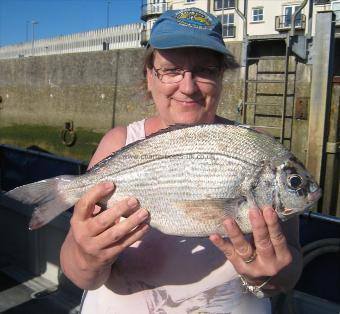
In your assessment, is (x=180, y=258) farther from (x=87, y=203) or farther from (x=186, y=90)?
(x=186, y=90)

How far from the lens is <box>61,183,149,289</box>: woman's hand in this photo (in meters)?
1.38

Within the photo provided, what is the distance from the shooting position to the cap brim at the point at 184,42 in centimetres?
147

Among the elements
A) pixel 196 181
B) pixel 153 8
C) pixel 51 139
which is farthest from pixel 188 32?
pixel 153 8

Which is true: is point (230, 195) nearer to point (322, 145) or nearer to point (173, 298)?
point (173, 298)

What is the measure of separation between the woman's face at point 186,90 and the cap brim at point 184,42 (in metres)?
0.06

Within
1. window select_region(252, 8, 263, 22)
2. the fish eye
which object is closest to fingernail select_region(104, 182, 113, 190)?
the fish eye

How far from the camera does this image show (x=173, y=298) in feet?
5.12

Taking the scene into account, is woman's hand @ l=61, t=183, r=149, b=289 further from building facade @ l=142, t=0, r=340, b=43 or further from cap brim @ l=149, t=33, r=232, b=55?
building facade @ l=142, t=0, r=340, b=43

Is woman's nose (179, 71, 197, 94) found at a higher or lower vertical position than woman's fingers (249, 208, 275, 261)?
higher

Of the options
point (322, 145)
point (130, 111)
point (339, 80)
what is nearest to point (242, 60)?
point (339, 80)

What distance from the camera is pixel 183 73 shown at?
61.1 inches

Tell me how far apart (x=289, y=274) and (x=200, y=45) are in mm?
872

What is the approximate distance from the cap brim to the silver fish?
278 mm

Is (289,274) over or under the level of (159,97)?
under
